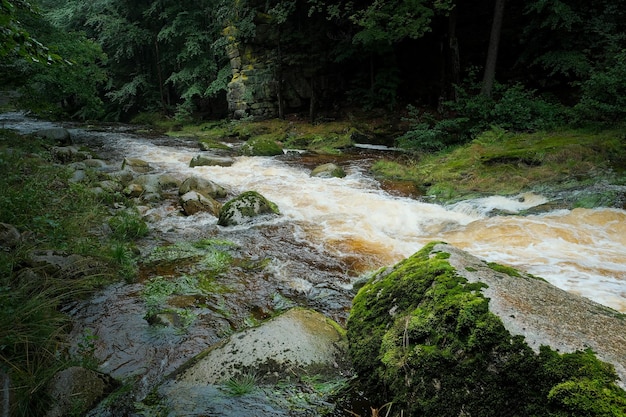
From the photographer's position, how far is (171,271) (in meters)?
4.80

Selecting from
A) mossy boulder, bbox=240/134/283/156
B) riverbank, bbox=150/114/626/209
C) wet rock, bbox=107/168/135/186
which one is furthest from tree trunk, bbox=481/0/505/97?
wet rock, bbox=107/168/135/186

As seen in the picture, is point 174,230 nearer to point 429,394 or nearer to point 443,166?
point 429,394

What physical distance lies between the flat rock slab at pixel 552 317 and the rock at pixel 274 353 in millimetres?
1192

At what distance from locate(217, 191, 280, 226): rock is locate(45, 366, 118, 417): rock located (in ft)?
14.1

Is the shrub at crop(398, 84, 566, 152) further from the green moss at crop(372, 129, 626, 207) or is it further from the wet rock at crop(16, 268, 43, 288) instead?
the wet rock at crop(16, 268, 43, 288)

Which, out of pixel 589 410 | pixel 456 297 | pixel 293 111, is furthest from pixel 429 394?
pixel 293 111

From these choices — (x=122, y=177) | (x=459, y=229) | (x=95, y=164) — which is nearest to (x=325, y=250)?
(x=459, y=229)

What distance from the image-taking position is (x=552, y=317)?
199cm

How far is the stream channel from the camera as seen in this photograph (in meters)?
3.48

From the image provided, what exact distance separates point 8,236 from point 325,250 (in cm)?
410

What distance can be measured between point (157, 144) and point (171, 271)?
13.5 meters

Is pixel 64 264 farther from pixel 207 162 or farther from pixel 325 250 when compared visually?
pixel 207 162

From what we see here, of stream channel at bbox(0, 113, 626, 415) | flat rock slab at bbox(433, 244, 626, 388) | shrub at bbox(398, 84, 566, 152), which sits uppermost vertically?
shrub at bbox(398, 84, 566, 152)

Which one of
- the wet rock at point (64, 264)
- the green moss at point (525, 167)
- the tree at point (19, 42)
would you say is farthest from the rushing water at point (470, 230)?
the tree at point (19, 42)
